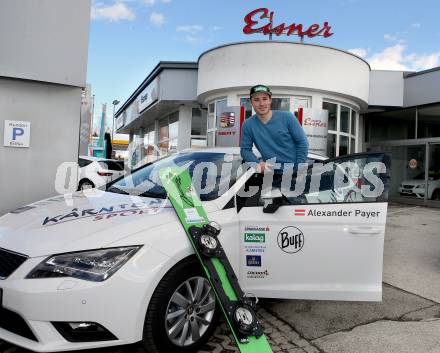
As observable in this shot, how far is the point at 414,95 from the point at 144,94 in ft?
35.5

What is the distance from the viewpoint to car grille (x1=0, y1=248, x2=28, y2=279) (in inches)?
93.4

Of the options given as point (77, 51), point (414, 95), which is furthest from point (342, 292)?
point (414, 95)

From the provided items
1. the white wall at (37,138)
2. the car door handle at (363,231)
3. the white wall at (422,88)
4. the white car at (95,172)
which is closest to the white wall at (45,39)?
the white wall at (37,138)

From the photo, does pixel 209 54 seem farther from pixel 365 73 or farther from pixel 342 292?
pixel 342 292

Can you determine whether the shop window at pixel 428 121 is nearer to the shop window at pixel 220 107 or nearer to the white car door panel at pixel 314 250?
the shop window at pixel 220 107

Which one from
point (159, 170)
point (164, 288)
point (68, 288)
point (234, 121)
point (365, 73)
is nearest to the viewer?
point (68, 288)

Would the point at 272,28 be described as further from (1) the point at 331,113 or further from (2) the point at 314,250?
(2) the point at 314,250

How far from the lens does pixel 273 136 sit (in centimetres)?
370

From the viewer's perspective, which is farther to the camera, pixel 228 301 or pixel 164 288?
pixel 228 301

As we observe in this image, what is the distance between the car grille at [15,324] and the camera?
2293 mm

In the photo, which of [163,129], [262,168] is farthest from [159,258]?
[163,129]

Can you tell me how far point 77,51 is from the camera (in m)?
5.60

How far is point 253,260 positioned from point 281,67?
931 centimetres

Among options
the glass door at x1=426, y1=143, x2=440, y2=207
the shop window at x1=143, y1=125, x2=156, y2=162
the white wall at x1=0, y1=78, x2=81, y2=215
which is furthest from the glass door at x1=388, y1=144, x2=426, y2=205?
the white wall at x1=0, y1=78, x2=81, y2=215
